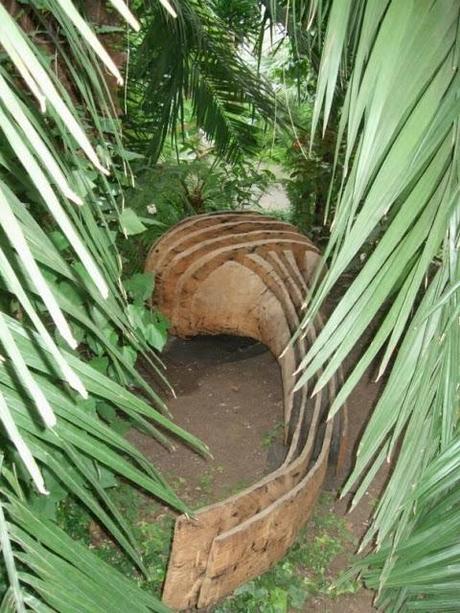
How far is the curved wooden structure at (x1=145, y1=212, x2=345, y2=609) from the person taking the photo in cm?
139

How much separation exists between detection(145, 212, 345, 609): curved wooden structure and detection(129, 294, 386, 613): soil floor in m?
0.23

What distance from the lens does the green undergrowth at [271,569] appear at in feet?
5.96

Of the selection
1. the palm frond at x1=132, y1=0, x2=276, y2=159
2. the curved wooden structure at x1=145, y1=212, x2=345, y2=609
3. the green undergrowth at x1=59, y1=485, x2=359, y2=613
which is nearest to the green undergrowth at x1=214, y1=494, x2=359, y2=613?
the green undergrowth at x1=59, y1=485, x2=359, y2=613

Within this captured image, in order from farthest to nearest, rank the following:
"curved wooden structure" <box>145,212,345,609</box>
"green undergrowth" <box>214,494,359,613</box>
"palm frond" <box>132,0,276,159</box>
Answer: "palm frond" <box>132,0,276,159</box>
"green undergrowth" <box>214,494,359,613</box>
"curved wooden structure" <box>145,212,345,609</box>

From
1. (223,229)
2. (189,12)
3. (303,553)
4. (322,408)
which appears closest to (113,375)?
(322,408)

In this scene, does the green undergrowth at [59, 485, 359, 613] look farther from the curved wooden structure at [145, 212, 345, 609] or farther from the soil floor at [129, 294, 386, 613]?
the curved wooden structure at [145, 212, 345, 609]

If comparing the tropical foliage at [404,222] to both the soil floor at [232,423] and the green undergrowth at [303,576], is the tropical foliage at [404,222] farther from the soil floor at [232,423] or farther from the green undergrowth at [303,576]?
the soil floor at [232,423]

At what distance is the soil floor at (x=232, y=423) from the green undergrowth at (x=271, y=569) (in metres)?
0.04

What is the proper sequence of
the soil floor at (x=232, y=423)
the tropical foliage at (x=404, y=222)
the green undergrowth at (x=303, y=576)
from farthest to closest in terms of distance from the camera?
1. the soil floor at (x=232, y=423)
2. the green undergrowth at (x=303, y=576)
3. the tropical foliage at (x=404, y=222)

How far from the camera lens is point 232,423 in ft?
8.76

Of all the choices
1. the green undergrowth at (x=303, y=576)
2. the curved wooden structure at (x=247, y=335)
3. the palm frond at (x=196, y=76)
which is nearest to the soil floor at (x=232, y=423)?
the green undergrowth at (x=303, y=576)

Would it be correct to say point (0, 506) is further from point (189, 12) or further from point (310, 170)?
point (310, 170)

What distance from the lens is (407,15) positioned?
22.4 inches

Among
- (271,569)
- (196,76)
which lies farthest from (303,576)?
(196,76)
